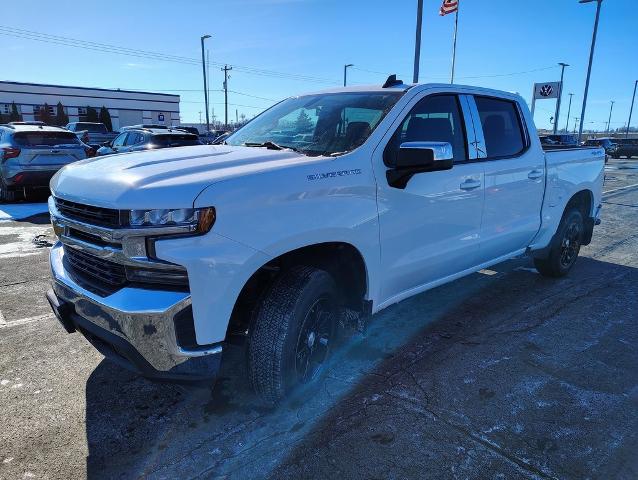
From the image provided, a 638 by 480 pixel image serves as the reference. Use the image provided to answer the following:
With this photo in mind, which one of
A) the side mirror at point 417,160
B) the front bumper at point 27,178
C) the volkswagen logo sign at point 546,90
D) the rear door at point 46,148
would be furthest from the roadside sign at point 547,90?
the side mirror at point 417,160

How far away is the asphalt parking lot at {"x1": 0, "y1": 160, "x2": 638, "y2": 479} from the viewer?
99.2 inches

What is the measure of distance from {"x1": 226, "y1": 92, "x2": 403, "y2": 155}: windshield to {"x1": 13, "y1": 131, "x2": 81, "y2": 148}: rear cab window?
7.63 metres

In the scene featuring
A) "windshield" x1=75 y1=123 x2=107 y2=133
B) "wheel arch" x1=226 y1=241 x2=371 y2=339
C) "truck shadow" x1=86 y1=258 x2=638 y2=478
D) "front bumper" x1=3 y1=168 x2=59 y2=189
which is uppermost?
"windshield" x1=75 y1=123 x2=107 y2=133

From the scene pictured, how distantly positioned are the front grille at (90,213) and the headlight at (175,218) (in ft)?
0.41

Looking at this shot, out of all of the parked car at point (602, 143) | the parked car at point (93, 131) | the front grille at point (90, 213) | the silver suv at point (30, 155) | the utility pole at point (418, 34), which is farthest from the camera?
the parked car at point (93, 131)

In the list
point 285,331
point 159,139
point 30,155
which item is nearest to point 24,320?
point 285,331

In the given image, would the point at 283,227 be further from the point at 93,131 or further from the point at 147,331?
the point at 93,131

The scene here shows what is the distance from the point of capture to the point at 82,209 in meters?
2.63

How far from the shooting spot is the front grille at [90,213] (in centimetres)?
239

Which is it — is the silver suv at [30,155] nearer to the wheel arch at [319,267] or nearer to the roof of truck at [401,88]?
the roof of truck at [401,88]

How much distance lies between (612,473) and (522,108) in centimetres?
355

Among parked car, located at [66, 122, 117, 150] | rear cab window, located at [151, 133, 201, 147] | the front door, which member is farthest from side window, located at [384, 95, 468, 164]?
parked car, located at [66, 122, 117, 150]

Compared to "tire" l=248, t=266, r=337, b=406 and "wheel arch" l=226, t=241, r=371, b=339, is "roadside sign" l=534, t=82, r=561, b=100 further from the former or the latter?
"tire" l=248, t=266, r=337, b=406

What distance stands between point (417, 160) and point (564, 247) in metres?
3.44
